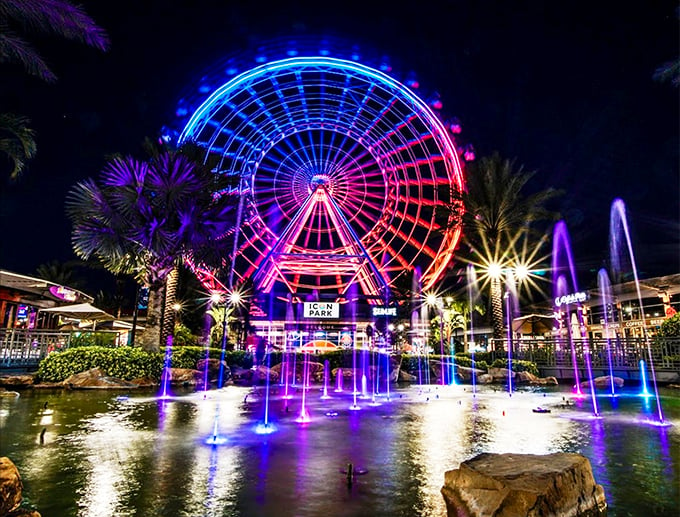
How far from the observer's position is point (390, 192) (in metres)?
29.6

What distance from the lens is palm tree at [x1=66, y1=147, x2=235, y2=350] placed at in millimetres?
16328

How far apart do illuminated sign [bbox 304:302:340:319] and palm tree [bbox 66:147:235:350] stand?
31.9 ft

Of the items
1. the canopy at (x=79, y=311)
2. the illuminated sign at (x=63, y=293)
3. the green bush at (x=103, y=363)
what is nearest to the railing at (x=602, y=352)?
the green bush at (x=103, y=363)

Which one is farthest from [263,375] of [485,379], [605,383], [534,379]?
[605,383]

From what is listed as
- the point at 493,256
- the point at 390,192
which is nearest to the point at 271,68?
the point at 390,192

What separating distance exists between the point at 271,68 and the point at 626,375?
23445 mm

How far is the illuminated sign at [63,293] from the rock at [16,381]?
7.00 m

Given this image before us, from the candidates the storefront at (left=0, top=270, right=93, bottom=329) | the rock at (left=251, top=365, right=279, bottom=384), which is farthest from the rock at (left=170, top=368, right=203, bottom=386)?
the storefront at (left=0, top=270, right=93, bottom=329)

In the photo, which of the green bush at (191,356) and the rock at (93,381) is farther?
the green bush at (191,356)

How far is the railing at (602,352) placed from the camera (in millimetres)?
17234

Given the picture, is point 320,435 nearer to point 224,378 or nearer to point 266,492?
point 266,492

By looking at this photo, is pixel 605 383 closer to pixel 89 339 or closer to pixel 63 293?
pixel 89 339

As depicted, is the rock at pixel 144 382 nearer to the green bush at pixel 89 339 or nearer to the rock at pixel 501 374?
the green bush at pixel 89 339

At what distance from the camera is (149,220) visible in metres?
16.8
